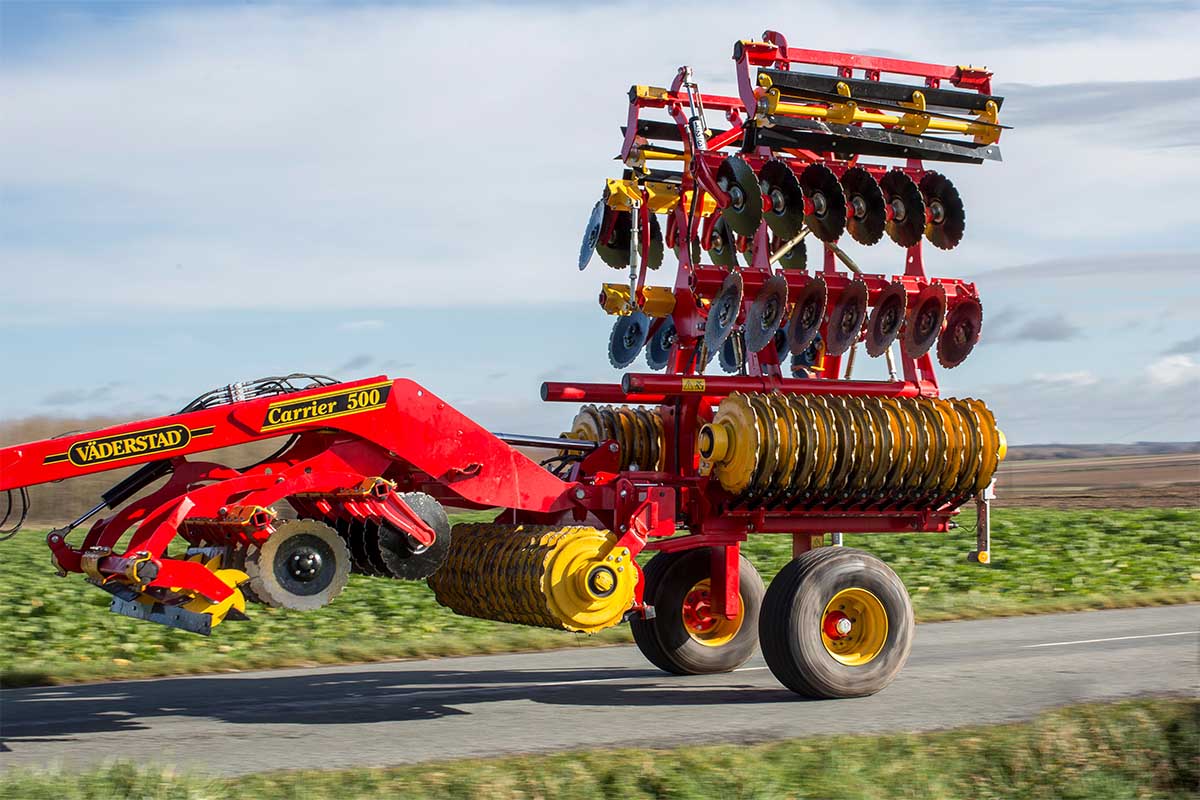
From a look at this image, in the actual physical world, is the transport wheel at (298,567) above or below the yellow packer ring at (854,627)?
above

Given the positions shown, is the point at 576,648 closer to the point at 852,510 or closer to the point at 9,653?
the point at 852,510

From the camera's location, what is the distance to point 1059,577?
60.0ft

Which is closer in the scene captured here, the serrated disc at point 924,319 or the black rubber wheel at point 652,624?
the serrated disc at point 924,319

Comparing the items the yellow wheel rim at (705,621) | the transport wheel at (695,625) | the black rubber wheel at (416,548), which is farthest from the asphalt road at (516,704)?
the black rubber wheel at (416,548)

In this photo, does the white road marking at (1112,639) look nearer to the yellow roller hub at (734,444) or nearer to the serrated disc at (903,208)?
the serrated disc at (903,208)

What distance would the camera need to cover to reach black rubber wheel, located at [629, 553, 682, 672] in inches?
432

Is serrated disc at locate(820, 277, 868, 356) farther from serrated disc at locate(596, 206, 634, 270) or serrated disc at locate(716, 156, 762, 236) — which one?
serrated disc at locate(596, 206, 634, 270)

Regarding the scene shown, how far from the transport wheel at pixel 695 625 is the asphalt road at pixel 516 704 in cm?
14

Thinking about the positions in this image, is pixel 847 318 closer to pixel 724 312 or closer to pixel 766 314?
pixel 766 314

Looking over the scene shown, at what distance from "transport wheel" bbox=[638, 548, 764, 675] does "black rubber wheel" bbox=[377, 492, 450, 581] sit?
2.41 m

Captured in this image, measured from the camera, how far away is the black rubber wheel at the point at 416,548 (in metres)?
8.80

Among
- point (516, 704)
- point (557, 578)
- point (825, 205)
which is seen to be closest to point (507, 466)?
point (557, 578)

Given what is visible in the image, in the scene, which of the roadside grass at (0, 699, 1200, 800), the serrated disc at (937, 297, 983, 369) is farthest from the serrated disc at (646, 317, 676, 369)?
the roadside grass at (0, 699, 1200, 800)

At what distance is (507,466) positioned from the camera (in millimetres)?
9539
